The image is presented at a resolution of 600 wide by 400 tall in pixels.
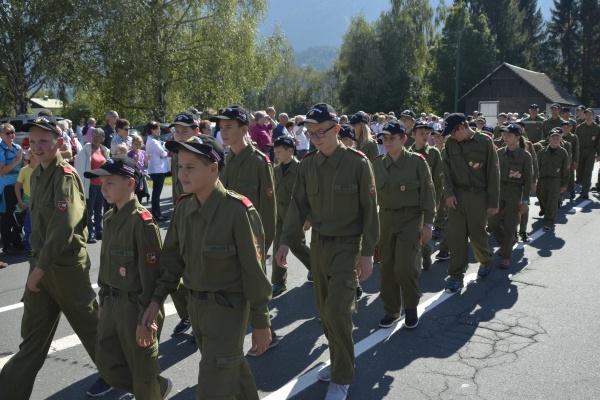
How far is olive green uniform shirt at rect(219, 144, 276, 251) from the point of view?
5879mm

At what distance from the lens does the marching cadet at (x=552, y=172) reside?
37.4ft

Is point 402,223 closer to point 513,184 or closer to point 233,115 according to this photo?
point 233,115

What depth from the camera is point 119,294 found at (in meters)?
3.83

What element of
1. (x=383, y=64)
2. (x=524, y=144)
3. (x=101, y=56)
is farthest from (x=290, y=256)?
(x=383, y=64)

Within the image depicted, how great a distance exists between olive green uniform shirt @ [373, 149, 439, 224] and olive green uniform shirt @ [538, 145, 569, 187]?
662 centimetres

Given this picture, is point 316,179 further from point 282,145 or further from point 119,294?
point 282,145

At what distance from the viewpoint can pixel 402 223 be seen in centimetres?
605

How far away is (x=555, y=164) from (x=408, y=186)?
6.82m

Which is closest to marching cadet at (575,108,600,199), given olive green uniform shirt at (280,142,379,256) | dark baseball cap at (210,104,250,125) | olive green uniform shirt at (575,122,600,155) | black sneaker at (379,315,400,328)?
olive green uniform shirt at (575,122,600,155)

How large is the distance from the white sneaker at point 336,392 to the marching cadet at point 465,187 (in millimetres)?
3215

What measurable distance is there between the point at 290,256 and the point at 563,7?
74455mm

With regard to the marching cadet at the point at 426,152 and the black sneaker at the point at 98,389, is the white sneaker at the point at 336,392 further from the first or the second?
the marching cadet at the point at 426,152

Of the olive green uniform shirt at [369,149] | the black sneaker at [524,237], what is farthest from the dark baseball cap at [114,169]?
the black sneaker at [524,237]

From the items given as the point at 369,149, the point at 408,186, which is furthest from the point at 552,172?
the point at 408,186
